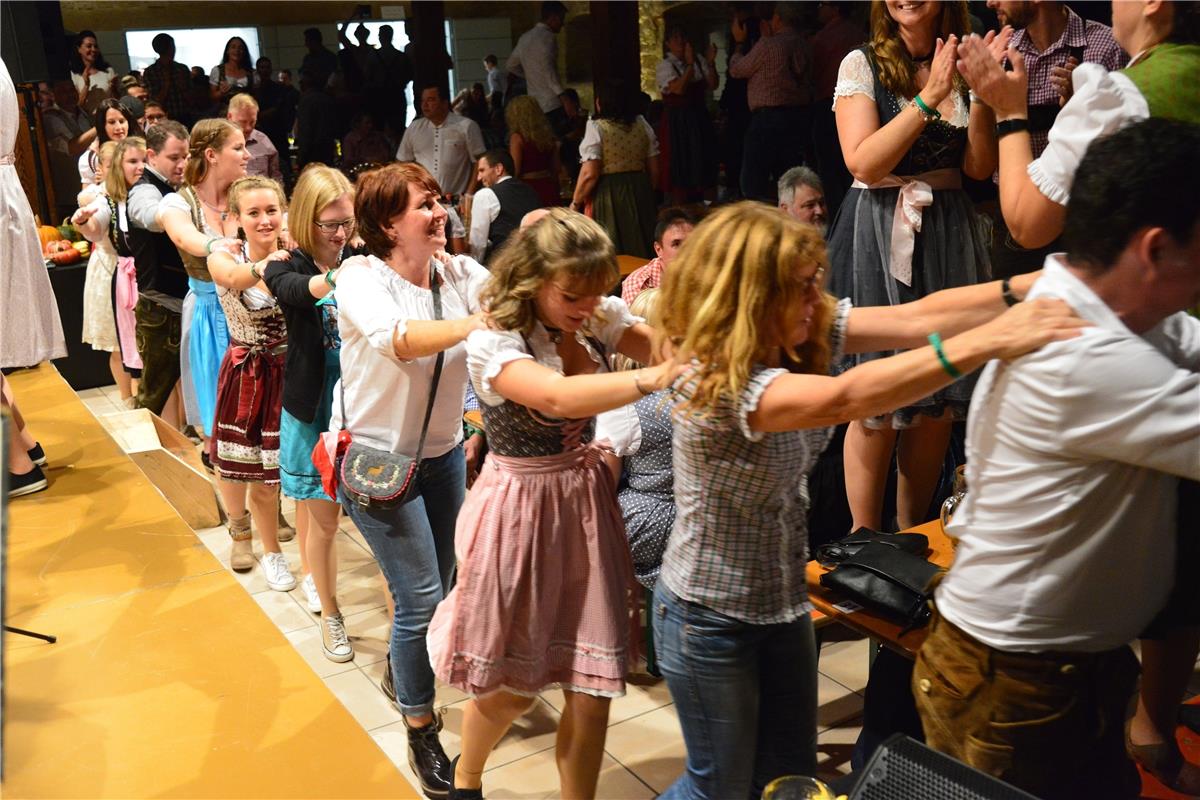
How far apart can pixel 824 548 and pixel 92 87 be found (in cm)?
1007

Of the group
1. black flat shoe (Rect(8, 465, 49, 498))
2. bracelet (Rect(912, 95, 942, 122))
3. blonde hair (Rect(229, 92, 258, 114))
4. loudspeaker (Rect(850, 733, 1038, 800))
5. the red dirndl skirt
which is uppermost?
bracelet (Rect(912, 95, 942, 122))

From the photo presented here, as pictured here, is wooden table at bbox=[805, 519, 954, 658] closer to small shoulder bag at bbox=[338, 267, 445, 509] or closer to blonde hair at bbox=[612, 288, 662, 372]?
blonde hair at bbox=[612, 288, 662, 372]

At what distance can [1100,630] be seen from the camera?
1605mm

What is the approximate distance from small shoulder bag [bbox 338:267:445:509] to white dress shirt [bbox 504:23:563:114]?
24.0 feet

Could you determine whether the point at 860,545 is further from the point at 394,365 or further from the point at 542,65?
the point at 542,65

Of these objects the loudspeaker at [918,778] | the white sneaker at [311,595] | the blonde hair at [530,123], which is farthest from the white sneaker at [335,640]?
the blonde hair at [530,123]

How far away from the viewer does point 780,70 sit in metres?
6.81

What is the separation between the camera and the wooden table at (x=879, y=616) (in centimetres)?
225

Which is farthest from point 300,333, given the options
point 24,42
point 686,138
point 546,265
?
point 24,42

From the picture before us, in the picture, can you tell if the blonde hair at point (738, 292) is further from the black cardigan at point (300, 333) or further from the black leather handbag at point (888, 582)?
the black cardigan at point (300, 333)

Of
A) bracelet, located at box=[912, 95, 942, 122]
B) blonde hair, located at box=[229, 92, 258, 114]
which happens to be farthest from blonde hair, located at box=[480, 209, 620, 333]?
blonde hair, located at box=[229, 92, 258, 114]

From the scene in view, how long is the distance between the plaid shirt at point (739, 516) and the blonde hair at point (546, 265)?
400 millimetres

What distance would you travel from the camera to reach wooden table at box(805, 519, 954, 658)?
225 cm

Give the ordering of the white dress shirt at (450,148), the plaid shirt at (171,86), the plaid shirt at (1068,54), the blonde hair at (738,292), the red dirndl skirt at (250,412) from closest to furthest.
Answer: the blonde hair at (738,292)
the plaid shirt at (1068,54)
the red dirndl skirt at (250,412)
the white dress shirt at (450,148)
the plaid shirt at (171,86)
